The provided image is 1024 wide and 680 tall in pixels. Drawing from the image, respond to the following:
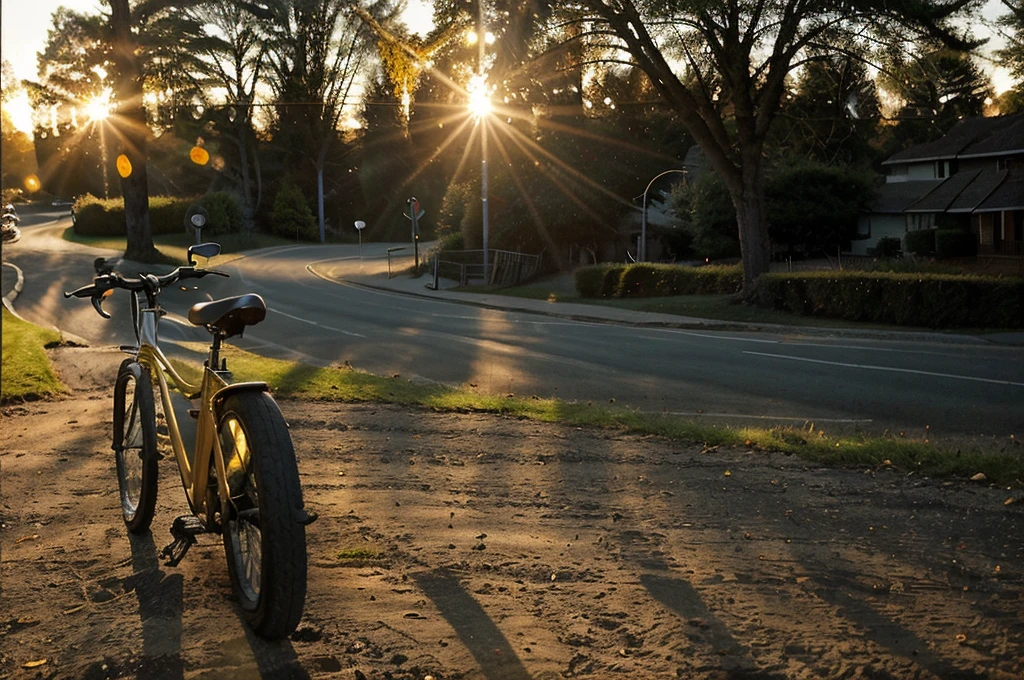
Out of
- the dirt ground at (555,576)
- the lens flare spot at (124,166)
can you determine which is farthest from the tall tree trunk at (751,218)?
the dirt ground at (555,576)

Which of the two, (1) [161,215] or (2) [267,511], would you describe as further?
(1) [161,215]

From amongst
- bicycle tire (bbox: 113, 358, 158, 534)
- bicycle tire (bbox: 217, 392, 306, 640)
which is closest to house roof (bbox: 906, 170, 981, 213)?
bicycle tire (bbox: 113, 358, 158, 534)

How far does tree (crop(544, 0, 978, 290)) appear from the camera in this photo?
23.8 m

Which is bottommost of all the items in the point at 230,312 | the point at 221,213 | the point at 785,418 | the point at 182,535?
the point at 785,418

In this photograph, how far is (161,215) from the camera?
197 feet

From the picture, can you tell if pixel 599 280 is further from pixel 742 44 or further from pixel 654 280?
pixel 742 44

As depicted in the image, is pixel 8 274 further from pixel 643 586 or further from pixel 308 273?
pixel 643 586

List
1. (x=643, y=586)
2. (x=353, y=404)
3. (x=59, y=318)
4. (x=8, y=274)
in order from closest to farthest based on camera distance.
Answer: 1. (x=643, y=586)
2. (x=353, y=404)
3. (x=59, y=318)
4. (x=8, y=274)

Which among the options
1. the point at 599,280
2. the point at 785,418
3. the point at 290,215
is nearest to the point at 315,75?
the point at 290,215

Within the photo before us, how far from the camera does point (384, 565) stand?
15.3ft

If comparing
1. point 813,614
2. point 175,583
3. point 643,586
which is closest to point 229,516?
point 175,583

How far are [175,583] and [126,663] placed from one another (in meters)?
0.77

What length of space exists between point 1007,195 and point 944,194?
19.2 ft

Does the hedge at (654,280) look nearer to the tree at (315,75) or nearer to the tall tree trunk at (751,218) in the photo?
the tall tree trunk at (751,218)
